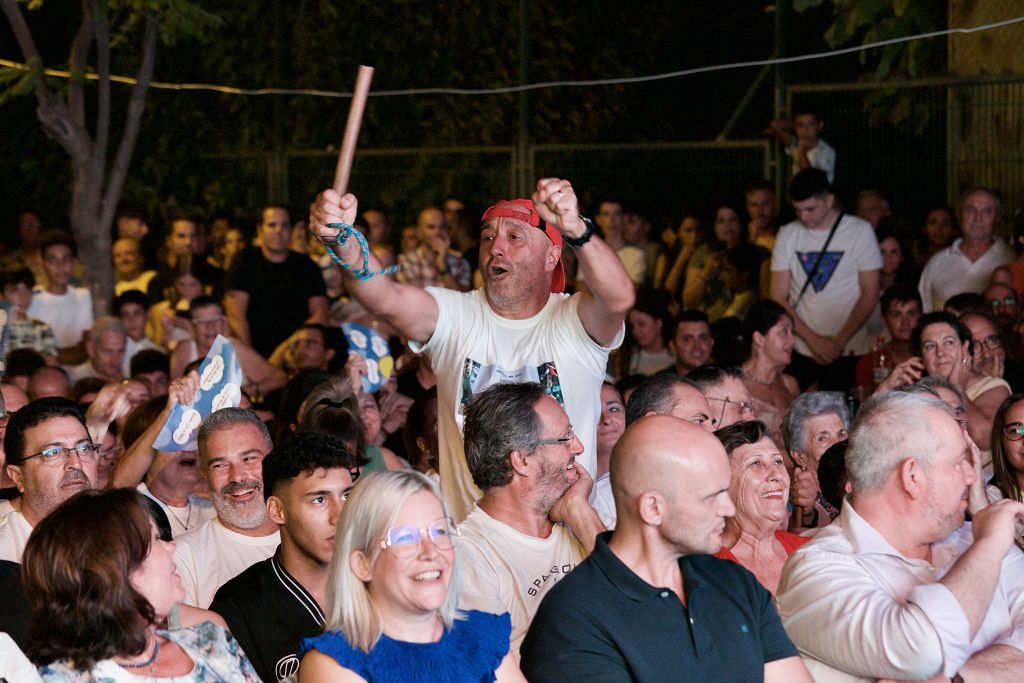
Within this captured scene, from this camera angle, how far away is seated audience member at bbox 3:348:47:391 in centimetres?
829

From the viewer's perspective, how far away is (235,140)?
15055mm

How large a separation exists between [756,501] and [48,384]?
438 centimetres

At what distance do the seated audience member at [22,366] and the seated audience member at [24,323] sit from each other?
2.38 feet

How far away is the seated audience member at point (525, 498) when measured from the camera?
4477 millimetres

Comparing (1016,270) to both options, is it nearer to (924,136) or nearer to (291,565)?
(924,136)

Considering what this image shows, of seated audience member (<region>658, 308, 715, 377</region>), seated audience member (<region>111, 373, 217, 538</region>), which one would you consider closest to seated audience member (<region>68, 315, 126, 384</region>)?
seated audience member (<region>111, 373, 217, 538</region>)

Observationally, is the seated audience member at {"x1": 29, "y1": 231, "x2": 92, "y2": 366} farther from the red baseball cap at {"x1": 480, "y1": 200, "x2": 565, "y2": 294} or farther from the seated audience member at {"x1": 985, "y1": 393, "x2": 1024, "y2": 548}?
the seated audience member at {"x1": 985, "y1": 393, "x2": 1024, "y2": 548}

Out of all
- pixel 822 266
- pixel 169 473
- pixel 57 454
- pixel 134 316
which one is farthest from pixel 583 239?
pixel 134 316

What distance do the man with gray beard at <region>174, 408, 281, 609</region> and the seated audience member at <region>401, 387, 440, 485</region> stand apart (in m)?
0.97

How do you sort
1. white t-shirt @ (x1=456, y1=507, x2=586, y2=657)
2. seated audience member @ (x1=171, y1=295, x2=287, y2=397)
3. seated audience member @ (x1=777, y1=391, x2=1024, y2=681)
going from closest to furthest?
seated audience member @ (x1=777, y1=391, x2=1024, y2=681)
white t-shirt @ (x1=456, y1=507, x2=586, y2=657)
seated audience member @ (x1=171, y1=295, x2=287, y2=397)

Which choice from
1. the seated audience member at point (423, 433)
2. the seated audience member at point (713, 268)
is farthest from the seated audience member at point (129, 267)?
the seated audience member at point (423, 433)

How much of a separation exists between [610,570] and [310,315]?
6.40 meters

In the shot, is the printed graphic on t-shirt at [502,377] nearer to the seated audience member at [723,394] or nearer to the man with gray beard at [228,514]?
the man with gray beard at [228,514]

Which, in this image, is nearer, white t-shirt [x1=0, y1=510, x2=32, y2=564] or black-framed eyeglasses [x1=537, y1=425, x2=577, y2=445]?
black-framed eyeglasses [x1=537, y1=425, x2=577, y2=445]
